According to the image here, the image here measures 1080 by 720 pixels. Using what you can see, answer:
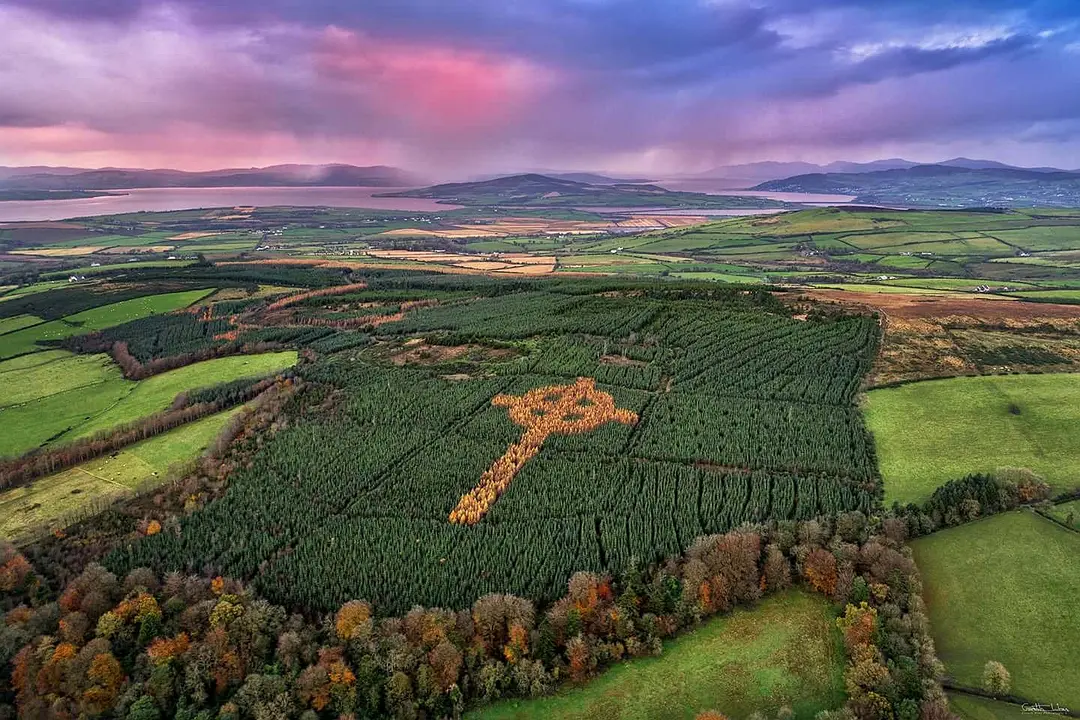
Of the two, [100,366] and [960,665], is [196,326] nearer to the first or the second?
[100,366]

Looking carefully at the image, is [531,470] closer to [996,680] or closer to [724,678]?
[724,678]

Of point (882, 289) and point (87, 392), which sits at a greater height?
point (882, 289)

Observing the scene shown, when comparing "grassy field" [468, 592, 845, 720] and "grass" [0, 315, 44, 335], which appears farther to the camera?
"grass" [0, 315, 44, 335]

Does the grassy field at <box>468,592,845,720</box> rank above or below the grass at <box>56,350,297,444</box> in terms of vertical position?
below

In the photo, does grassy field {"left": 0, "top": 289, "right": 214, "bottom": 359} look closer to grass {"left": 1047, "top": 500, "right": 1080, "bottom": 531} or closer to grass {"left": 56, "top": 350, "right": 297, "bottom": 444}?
grass {"left": 56, "top": 350, "right": 297, "bottom": 444}

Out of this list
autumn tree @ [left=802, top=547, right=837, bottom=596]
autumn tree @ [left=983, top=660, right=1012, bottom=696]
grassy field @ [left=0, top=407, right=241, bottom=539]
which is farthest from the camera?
grassy field @ [left=0, top=407, right=241, bottom=539]

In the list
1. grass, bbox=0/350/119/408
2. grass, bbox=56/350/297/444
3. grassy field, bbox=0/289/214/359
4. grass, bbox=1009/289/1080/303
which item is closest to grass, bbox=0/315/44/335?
grassy field, bbox=0/289/214/359

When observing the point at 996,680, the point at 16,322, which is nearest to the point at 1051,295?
the point at 996,680
